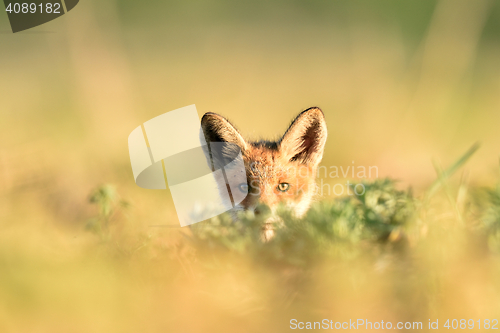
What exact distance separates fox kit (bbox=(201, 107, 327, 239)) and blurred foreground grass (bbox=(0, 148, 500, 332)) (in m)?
1.01

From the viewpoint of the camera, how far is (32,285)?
581 millimetres

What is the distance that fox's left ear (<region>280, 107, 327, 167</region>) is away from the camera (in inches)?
70.1

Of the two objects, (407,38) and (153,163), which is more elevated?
(407,38)

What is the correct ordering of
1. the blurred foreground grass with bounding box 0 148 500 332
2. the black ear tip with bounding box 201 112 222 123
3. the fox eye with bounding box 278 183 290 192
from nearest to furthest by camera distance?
the blurred foreground grass with bounding box 0 148 500 332 → the black ear tip with bounding box 201 112 222 123 → the fox eye with bounding box 278 183 290 192

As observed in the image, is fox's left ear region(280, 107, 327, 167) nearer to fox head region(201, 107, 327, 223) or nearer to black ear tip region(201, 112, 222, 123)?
fox head region(201, 107, 327, 223)

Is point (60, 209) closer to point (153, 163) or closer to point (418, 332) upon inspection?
point (153, 163)

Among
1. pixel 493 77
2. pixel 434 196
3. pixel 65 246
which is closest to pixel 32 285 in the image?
pixel 65 246

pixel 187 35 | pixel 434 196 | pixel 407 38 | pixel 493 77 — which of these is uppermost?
pixel 187 35

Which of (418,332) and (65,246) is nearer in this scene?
(418,332)

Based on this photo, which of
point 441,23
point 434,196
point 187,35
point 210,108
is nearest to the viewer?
point 434,196

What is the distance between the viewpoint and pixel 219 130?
1.79 meters

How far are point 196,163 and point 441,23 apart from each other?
261 cm
